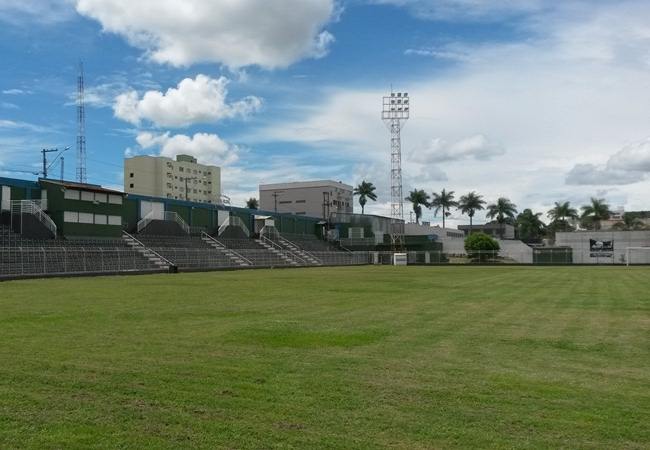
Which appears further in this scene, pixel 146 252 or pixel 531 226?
pixel 531 226

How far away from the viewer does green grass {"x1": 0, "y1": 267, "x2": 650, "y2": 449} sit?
594 cm

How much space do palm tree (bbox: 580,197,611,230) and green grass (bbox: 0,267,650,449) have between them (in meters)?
105

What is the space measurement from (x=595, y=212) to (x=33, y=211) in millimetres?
97909

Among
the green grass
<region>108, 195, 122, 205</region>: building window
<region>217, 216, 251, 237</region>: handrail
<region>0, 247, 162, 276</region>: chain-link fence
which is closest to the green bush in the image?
<region>217, 216, 251, 237</region>: handrail

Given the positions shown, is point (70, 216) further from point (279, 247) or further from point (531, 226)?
point (531, 226)

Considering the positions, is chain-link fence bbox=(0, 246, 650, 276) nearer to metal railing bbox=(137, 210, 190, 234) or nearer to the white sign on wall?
metal railing bbox=(137, 210, 190, 234)

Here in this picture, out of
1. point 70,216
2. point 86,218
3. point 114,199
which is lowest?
point 86,218

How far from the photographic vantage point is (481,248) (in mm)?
86688

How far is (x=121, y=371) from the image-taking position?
27.8 ft

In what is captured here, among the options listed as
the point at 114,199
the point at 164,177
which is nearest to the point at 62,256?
the point at 114,199

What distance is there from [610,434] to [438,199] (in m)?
133

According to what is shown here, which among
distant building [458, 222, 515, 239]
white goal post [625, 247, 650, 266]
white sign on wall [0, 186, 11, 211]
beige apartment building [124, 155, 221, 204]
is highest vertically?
beige apartment building [124, 155, 221, 204]

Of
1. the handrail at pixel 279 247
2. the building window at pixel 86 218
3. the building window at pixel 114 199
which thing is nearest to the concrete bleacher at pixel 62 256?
the building window at pixel 86 218

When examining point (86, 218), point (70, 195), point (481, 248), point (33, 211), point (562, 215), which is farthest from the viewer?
point (562, 215)
